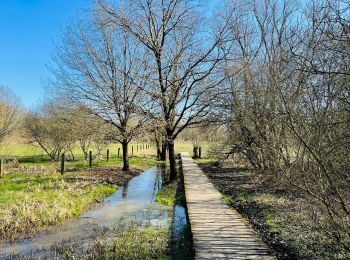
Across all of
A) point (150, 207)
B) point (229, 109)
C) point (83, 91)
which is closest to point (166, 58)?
point (229, 109)

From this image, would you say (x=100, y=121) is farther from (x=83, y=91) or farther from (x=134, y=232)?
(x=134, y=232)

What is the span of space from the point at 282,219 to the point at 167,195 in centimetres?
659

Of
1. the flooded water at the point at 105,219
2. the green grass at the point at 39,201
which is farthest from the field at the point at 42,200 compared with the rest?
the flooded water at the point at 105,219

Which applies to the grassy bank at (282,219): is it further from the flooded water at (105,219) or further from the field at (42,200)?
the field at (42,200)

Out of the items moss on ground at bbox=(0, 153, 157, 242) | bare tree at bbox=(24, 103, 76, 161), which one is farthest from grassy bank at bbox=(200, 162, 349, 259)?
bare tree at bbox=(24, 103, 76, 161)

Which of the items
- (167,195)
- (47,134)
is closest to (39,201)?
(167,195)

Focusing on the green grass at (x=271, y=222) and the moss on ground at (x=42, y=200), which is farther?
the moss on ground at (x=42, y=200)

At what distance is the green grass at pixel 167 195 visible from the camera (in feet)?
45.1

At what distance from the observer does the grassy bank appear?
674cm

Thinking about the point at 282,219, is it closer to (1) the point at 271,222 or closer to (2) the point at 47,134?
(1) the point at 271,222

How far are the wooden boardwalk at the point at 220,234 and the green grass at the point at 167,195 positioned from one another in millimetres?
2020

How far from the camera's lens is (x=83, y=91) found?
19.8 metres

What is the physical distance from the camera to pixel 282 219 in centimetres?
922

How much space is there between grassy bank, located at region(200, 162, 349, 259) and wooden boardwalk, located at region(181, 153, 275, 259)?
0.48 meters
